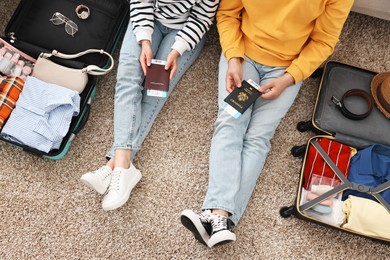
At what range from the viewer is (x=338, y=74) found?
154 cm

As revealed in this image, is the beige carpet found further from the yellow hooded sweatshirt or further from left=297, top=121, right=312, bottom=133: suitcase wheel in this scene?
the yellow hooded sweatshirt

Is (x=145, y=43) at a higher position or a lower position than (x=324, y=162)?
higher

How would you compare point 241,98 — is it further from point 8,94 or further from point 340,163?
point 8,94

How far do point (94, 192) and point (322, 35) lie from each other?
0.96 m

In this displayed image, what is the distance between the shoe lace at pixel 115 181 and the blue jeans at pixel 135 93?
94mm

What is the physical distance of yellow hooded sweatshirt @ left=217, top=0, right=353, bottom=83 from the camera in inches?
49.6

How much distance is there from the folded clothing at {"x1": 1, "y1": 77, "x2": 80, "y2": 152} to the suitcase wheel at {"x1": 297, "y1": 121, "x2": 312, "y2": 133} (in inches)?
32.9

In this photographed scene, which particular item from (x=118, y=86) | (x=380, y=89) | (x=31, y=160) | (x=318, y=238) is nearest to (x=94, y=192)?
(x=31, y=160)

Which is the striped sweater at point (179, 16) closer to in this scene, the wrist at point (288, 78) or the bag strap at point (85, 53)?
the bag strap at point (85, 53)

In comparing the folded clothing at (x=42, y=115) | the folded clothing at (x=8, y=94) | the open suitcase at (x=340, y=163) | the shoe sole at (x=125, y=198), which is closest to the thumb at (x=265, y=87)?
the open suitcase at (x=340, y=163)

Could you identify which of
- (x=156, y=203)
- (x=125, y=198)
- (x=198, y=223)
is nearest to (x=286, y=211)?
(x=198, y=223)

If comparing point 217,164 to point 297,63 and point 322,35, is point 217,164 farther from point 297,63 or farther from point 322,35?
point 322,35

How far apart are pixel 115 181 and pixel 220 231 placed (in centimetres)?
39

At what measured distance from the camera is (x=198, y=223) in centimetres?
125
